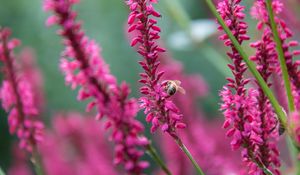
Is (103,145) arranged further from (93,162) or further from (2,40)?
(2,40)

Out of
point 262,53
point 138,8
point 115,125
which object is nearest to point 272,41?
point 262,53

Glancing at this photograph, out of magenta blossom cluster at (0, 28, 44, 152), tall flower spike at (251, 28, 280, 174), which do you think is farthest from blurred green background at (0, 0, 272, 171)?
tall flower spike at (251, 28, 280, 174)

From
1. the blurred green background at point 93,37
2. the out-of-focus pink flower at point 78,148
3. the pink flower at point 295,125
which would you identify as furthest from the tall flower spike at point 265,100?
the blurred green background at point 93,37

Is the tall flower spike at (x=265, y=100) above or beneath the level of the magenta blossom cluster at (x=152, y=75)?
beneath

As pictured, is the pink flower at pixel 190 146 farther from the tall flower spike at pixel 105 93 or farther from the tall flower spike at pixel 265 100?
the tall flower spike at pixel 105 93

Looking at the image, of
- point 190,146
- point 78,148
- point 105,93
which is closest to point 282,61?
point 105,93

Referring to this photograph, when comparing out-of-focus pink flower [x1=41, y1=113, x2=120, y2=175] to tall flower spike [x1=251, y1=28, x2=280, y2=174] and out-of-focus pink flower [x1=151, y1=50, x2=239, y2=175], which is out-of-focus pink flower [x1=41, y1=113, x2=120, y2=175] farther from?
tall flower spike [x1=251, y1=28, x2=280, y2=174]
